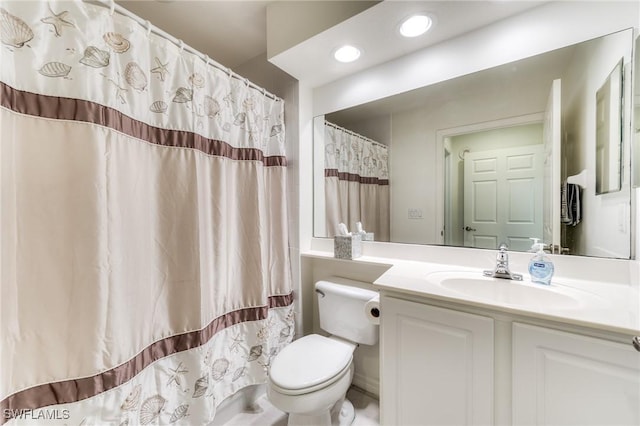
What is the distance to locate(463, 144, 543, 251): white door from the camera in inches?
45.8

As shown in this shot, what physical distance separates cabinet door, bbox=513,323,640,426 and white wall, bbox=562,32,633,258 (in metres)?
0.55

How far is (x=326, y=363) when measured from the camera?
4.02ft

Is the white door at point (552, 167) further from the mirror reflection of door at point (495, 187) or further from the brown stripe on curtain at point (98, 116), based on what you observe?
the brown stripe on curtain at point (98, 116)

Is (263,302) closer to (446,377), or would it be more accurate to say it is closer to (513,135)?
(446,377)

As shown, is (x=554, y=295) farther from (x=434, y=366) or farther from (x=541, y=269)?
(x=434, y=366)

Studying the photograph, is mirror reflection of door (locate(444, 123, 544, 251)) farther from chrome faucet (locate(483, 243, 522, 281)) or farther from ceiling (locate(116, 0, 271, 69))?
ceiling (locate(116, 0, 271, 69))

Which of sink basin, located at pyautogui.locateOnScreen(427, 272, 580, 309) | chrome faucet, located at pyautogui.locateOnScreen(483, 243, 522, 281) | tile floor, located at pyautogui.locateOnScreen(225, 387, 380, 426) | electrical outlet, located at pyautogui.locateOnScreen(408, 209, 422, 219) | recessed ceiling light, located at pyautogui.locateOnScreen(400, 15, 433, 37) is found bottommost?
tile floor, located at pyautogui.locateOnScreen(225, 387, 380, 426)

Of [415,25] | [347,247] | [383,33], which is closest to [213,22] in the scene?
[383,33]

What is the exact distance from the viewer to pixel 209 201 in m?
1.24

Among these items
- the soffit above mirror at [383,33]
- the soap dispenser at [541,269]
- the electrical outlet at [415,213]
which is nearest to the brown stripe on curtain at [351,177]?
the electrical outlet at [415,213]

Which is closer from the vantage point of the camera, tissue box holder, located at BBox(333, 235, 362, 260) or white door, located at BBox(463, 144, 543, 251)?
white door, located at BBox(463, 144, 543, 251)

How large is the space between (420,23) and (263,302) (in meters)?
1.68

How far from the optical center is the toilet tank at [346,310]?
4.55 ft

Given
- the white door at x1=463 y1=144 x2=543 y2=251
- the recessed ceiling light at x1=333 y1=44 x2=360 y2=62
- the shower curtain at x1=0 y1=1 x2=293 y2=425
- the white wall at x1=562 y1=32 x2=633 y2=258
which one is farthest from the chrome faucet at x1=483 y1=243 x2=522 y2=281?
the recessed ceiling light at x1=333 y1=44 x2=360 y2=62
